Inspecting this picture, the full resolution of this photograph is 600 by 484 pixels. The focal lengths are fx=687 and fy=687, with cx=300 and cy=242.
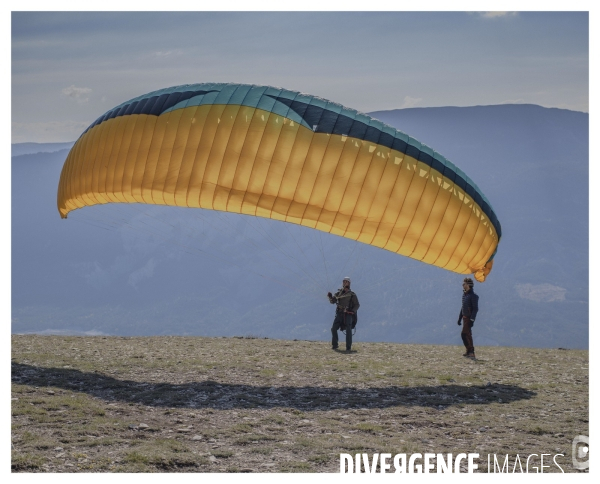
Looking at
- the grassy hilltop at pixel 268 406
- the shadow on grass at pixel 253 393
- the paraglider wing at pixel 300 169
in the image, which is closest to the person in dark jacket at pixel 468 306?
the grassy hilltop at pixel 268 406

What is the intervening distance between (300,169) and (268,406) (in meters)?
5.06

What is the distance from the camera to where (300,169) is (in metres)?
14.9

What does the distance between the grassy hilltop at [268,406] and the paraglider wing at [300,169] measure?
3395 mm

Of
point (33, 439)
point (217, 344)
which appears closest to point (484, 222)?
point (217, 344)

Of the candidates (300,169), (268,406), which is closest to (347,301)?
(300,169)

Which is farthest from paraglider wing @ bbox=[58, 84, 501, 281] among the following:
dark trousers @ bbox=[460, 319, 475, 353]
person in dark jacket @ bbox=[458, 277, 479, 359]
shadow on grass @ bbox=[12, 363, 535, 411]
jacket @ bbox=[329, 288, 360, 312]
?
jacket @ bbox=[329, 288, 360, 312]

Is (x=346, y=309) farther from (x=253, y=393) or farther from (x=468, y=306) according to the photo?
(x=253, y=393)

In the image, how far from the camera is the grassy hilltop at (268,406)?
1042 centimetres

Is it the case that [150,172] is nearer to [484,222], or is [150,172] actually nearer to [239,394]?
[239,394]

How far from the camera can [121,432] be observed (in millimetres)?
11297

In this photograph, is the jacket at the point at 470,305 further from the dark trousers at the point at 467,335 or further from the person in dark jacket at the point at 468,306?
the dark trousers at the point at 467,335
